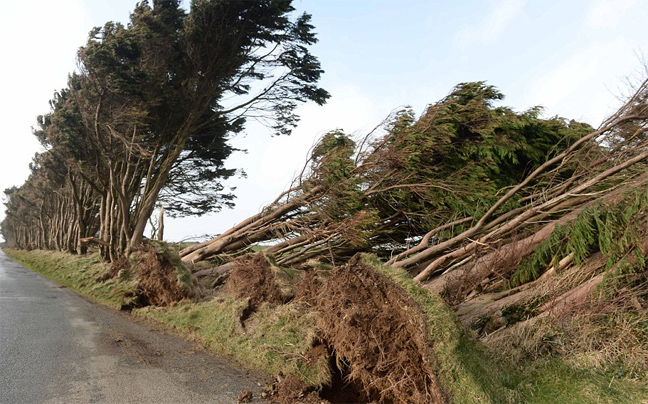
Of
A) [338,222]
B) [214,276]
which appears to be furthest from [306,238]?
[214,276]

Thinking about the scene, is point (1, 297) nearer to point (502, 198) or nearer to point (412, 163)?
point (412, 163)

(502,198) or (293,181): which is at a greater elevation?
(293,181)

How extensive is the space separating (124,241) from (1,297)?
4724mm

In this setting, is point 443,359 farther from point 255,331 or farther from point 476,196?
point 476,196

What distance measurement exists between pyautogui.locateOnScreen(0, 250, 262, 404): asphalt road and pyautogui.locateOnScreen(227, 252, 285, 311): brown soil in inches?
46.4

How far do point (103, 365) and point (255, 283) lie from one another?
2.59 m

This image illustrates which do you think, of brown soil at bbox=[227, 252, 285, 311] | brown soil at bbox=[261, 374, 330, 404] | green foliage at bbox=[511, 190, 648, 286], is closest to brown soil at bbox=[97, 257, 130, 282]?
brown soil at bbox=[227, 252, 285, 311]

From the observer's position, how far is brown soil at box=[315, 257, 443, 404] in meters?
4.29

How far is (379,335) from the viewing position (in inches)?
178

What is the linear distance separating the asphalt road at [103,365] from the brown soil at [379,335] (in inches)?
50.8

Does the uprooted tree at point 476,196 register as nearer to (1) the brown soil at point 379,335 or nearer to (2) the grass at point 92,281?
(1) the brown soil at point 379,335

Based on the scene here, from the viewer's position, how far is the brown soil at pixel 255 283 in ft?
24.4

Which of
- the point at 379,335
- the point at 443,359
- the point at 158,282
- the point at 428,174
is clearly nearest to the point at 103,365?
the point at 379,335

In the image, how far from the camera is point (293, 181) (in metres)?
10.9
